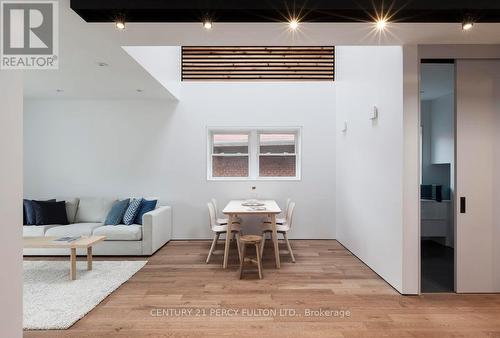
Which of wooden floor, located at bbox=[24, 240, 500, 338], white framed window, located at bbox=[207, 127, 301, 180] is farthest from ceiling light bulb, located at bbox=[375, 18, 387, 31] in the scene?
white framed window, located at bbox=[207, 127, 301, 180]

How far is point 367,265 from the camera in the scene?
164 inches

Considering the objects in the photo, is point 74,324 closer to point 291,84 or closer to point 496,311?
point 496,311

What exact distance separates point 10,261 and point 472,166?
4.12 metres

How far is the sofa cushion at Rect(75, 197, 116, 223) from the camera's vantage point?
17.5 feet

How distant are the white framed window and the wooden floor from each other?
240cm

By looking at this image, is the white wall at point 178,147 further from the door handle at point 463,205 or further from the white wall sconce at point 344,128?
the door handle at point 463,205

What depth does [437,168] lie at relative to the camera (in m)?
5.79

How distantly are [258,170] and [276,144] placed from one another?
65 cm

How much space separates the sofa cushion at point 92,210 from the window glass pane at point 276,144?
3.04m

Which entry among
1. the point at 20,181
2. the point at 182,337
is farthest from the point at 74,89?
the point at 182,337

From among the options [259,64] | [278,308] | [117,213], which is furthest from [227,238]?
[259,64]

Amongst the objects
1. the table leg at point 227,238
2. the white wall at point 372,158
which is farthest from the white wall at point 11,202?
the white wall at point 372,158

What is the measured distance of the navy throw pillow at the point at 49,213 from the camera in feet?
16.3

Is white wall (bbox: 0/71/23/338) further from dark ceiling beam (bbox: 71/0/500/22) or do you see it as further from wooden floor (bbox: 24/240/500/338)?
dark ceiling beam (bbox: 71/0/500/22)
